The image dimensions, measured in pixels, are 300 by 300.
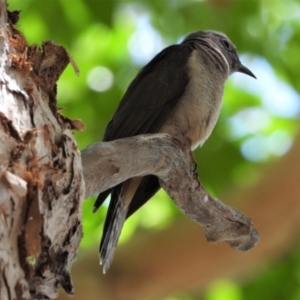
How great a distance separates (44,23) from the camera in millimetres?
5746

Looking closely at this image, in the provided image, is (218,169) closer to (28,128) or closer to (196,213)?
(196,213)

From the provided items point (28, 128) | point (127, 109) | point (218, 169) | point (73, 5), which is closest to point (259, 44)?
point (218, 169)

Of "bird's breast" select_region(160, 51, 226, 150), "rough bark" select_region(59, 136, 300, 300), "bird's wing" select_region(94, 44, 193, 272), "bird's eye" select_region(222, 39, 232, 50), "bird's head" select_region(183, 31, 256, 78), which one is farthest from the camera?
"bird's eye" select_region(222, 39, 232, 50)

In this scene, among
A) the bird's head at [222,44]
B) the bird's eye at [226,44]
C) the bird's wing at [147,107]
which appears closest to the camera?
the bird's wing at [147,107]

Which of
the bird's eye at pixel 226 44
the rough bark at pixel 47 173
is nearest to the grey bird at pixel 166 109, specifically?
the rough bark at pixel 47 173

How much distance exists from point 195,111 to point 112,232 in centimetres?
102

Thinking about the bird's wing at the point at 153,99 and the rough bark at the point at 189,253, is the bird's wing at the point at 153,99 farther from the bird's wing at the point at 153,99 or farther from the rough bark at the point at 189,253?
the rough bark at the point at 189,253

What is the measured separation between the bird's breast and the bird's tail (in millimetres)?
624

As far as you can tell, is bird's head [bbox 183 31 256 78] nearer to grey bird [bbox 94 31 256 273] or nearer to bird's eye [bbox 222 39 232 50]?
bird's eye [bbox 222 39 232 50]

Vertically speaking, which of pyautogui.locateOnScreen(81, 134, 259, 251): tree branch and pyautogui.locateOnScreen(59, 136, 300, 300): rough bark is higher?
pyautogui.locateOnScreen(81, 134, 259, 251): tree branch

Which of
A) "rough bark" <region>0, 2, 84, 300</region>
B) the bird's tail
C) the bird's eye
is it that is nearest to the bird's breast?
the bird's tail

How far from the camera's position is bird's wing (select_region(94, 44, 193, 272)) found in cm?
425

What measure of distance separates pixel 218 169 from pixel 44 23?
206 centimetres

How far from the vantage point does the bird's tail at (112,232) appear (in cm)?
389
